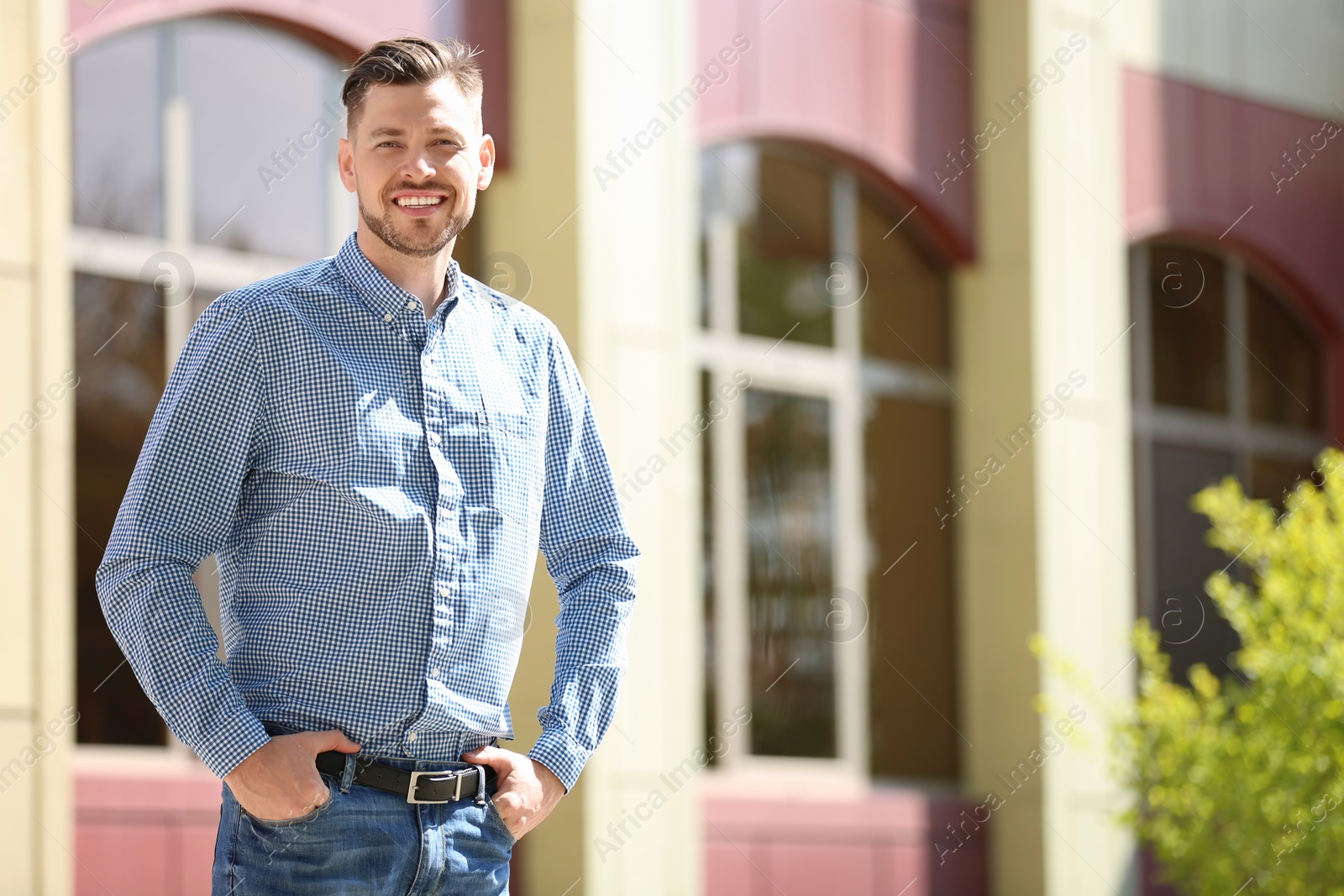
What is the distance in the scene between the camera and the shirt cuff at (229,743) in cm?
221

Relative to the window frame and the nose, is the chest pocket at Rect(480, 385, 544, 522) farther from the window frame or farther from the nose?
the window frame

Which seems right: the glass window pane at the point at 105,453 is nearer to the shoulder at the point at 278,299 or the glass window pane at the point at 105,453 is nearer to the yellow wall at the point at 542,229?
the yellow wall at the point at 542,229

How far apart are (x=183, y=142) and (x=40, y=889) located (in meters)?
2.91

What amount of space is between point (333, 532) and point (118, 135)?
446 cm

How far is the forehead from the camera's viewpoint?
8.29 feet

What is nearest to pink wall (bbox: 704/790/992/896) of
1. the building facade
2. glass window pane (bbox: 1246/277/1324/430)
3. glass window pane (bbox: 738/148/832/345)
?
the building facade

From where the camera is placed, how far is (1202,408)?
10852 millimetres

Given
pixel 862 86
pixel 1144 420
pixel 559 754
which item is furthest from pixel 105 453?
pixel 1144 420

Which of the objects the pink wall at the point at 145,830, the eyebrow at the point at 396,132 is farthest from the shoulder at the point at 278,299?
the pink wall at the point at 145,830

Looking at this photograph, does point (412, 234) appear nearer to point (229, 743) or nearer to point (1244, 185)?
point (229, 743)

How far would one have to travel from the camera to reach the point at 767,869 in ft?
26.8

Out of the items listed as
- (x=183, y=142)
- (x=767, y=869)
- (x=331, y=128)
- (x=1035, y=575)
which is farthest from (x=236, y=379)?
(x=1035, y=575)

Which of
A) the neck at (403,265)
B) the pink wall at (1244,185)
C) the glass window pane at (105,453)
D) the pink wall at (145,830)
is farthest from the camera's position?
the pink wall at (1244,185)

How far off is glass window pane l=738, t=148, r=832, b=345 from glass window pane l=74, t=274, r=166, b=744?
342 cm
